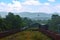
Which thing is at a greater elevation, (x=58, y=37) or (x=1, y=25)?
(x=58, y=37)

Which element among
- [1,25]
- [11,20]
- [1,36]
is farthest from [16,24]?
[1,36]

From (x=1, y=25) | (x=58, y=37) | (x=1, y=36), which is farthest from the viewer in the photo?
(x=1, y=25)

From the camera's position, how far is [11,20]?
196 feet

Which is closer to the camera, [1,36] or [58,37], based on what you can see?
[58,37]

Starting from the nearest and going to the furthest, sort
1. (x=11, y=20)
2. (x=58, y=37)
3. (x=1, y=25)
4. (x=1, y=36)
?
(x=58, y=37), (x=1, y=36), (x=1, y=25), (x=11, y=20)

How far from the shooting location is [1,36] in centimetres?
1927

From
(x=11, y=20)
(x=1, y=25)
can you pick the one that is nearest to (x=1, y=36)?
(x=1, y=25)

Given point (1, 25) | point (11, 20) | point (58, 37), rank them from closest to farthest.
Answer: point (58, 37)
point (1, 25)
point (11, 20)

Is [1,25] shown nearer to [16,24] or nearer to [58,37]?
[16,24]

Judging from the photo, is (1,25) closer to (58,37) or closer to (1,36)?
(1,36)

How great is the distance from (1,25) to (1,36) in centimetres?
→ 2436

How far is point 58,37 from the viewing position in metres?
8.73

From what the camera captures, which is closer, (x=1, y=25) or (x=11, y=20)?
(x=1, y=25)

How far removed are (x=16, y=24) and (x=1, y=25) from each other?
17827 millimetres
